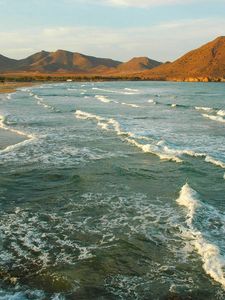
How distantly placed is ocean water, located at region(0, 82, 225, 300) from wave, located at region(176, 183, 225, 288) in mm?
22

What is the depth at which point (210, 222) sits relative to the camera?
1139 cm

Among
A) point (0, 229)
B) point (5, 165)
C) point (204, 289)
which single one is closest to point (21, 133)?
point (5, 165)

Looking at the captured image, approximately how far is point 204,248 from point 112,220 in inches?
109

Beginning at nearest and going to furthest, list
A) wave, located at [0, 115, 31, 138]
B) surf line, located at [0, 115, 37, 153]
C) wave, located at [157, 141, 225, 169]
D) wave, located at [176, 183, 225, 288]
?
wave, located at [176, 183, 225, 288]
wave, located at [157, 141, 225, 169]
surf line, located at [0, 115, 37, 153]
wave, located at [0, 115, 31, 138]

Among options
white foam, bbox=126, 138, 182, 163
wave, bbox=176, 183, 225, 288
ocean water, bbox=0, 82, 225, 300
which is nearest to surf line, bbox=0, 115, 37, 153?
ocean water, bbox=0, 82, 225, 300

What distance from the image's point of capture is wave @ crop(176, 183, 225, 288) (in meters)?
8.67

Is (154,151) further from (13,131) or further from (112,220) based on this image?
(13,131)

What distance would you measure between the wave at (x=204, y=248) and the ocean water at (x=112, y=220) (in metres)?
0.02

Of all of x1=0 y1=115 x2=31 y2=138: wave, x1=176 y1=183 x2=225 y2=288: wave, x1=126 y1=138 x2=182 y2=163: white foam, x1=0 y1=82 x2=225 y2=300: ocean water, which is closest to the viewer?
x1=0 y1=82 x2=225 y2=300: ocean water

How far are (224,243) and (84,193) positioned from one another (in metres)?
5.27

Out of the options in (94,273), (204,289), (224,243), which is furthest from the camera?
(224,243)

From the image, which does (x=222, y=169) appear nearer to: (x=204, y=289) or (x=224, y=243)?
(x=224, y=243)

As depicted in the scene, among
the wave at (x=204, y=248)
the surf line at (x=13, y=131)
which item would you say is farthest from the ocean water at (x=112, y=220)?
the surf line at (x=13, y=131)

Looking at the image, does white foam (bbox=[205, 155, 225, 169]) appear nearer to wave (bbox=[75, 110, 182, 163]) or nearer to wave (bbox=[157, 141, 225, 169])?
wave (bbox=[157, 141, 225, 169])
